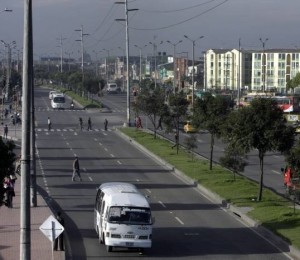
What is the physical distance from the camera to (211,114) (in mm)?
46250

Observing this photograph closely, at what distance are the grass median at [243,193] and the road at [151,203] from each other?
2.10 feet

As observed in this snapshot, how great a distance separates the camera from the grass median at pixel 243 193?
29.3 metres

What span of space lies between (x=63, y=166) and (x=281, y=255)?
84.0 ft

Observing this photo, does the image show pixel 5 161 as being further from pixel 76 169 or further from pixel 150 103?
pixel 150 103

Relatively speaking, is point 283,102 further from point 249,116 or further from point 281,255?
point 281,255

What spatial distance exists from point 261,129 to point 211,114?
11729 mm

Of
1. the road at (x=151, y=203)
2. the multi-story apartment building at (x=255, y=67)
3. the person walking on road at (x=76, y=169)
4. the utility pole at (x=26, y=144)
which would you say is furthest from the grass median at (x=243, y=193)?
the multi-story apartment building at (x=255, y=67)

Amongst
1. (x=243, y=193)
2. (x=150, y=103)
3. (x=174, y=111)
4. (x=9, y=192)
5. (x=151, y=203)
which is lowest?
(x=151, y=203)

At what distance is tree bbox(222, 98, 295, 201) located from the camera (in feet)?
113

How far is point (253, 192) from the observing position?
37.6 meters

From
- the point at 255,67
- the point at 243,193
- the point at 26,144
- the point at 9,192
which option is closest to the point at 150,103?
the point at 243,193

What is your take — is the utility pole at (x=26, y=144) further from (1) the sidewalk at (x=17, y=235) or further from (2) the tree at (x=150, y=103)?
(2) the tree at (x=150, y=103)

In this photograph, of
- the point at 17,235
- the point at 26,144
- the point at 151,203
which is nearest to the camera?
the point at 26,144

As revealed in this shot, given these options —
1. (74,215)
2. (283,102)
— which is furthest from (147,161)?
(283,102)
